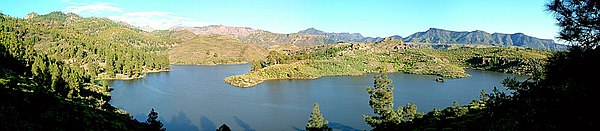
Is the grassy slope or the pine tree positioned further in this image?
the grassy slope

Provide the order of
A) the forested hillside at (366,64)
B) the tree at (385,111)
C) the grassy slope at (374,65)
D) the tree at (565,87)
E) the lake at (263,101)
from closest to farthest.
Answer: the tree at (565,87) → the tree at (385,111) → the lake at (263,101) → the grassy slope at (374,65) → the forested hillside at (366,64)

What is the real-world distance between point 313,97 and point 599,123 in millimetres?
75273

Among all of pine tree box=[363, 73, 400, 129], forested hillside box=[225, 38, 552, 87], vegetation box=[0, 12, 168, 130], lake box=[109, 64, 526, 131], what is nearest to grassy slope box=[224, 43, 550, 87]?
forested hillside box=[225, 38, 552, 87]

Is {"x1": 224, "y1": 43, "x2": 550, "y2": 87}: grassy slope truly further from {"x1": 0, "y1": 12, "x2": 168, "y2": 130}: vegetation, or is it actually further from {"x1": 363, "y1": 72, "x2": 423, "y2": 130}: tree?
{"x1": 363, "y1": 72, "x2": 423, "y2": 130}: tree

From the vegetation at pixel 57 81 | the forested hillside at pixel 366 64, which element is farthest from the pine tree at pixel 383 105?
the forested hillside at pixel 366 64

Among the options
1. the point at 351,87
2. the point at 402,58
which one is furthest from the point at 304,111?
the point at 402,58

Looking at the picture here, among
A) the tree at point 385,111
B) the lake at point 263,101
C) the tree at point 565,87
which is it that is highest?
the tree at point 565,87

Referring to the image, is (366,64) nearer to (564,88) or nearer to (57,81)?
(57,81)

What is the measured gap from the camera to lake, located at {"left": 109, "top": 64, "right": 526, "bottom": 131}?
6106cm

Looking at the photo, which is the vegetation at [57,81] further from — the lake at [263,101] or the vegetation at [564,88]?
the vegetation at [564,88]

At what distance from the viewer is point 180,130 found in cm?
5638

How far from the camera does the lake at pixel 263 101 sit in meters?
61.1

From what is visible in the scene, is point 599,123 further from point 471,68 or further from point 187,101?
point 471,68

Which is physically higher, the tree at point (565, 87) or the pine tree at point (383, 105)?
the tree at point (565, 87)
